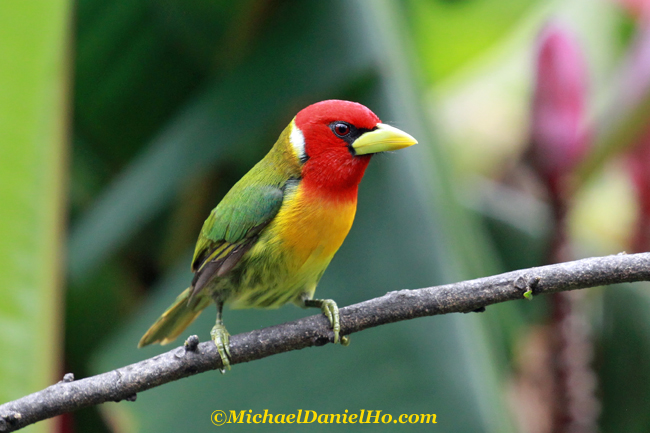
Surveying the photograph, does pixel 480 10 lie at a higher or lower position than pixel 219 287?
higher

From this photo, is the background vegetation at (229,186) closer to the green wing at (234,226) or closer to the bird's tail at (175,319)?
the bird's tail at (175,319)

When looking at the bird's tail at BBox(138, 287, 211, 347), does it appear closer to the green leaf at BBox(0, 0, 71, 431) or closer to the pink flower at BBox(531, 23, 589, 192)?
the green leaf at BBox(0, 0, 71, 431)

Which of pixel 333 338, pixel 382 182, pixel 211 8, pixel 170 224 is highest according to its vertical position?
pixel 211 8

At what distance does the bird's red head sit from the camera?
160 centimetres

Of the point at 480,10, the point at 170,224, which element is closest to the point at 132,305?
the point at 170,224

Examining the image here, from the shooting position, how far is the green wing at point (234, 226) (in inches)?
68.2

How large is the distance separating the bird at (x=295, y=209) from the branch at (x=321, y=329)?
2.3 inches

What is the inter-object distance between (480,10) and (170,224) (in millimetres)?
2358

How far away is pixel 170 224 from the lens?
279 centimetres

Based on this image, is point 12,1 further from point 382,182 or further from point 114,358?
point 382,182

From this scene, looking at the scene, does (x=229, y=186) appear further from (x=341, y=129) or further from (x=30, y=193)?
(x=341, y=129)

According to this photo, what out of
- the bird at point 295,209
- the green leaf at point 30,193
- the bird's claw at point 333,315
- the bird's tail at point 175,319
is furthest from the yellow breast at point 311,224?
the green leaf at point 30,193

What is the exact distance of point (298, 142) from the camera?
171 cm

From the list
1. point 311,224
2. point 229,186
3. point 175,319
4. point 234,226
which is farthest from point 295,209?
point 229,186
